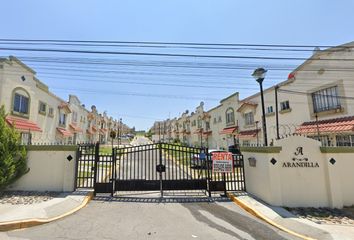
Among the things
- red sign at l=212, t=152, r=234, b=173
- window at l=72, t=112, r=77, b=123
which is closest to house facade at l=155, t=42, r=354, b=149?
red sign at l=212, t=152, r=234, b=173

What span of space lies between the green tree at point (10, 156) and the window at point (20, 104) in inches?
428

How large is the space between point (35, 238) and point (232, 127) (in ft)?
85.1

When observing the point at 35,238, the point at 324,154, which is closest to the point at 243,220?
the point at 324,154

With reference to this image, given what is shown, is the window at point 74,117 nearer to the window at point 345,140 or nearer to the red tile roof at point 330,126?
the red tile roof at point 330,126

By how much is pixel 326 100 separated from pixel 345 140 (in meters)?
3.22

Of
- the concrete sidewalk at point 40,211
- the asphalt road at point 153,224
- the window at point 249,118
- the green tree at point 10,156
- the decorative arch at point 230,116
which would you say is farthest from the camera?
the decorative arch at point 230,116

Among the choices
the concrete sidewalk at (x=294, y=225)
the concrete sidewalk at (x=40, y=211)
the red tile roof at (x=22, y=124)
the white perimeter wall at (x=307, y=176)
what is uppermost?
the red tile roof at (x=22, y=124)

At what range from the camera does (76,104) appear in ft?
118

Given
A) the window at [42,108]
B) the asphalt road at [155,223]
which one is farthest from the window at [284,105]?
the window at [42,108]

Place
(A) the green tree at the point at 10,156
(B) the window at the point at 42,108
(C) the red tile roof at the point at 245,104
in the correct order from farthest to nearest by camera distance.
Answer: (C) the red tile roof at the point at 245,104
(B) the window at the point at 42,108
(A) the green tree at the point at 10,156

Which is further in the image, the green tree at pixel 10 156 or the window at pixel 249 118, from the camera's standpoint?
the window at pixel 249 118

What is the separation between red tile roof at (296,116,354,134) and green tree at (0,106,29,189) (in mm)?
16942

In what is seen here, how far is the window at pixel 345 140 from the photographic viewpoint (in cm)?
1355

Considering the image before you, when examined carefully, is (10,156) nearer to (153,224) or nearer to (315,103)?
(153,224)
